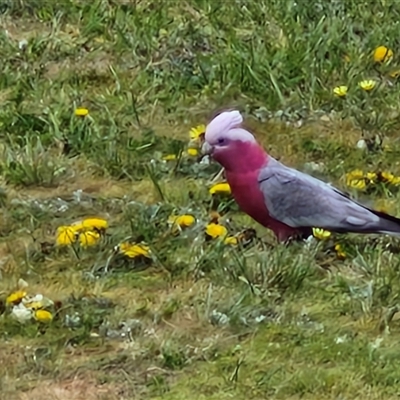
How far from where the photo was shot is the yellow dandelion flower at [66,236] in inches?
163

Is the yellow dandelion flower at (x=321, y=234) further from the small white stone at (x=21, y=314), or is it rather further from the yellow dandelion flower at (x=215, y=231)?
the small white stone at (x=21, y=314)

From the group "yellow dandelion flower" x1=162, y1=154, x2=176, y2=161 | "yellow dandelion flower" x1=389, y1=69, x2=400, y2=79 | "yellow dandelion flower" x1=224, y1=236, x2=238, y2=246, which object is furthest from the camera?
"yellow dandelion flower" x1=389, y1=69, x2=400, y2=79

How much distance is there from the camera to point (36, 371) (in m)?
3.45

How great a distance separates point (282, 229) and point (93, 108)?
5.05ft

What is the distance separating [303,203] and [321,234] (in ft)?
0.56

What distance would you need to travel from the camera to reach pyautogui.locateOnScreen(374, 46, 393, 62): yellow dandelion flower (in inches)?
221

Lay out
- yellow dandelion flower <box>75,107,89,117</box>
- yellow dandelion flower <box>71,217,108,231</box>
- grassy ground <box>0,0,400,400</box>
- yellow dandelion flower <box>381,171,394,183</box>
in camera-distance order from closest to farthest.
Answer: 1. grassy ground <box>0,0,400,400</box>
2. yellow dandelion flower <box>71,217,108,231</box>
3. yellow dandelion flower <box>381,171,394,183</box>
4. yellow dandelion flower <box>75,107,89,117</box>

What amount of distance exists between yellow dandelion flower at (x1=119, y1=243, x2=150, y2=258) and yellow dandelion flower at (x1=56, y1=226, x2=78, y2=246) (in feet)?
0.55

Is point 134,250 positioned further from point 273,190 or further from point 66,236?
point 273,190

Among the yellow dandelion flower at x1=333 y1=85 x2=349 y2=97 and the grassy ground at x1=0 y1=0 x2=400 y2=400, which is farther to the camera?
the yellow dandelion flower at x1=333 y1=85 x2=349 y2=97

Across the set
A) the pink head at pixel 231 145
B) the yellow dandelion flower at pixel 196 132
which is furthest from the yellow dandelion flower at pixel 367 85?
the pink head at pixel 231 145

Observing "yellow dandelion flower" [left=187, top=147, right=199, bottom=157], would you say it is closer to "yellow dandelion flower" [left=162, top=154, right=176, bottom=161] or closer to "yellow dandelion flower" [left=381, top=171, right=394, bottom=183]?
"yellow dandelion flower" [left=162, top=154, right=176, bottom=161]

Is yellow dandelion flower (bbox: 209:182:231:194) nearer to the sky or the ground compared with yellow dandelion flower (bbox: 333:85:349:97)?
nearer to the ground

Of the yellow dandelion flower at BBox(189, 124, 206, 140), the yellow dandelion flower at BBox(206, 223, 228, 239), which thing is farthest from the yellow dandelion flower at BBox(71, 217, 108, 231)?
the yellow dandelion flower at BBox(189, 124, 206, 140)
